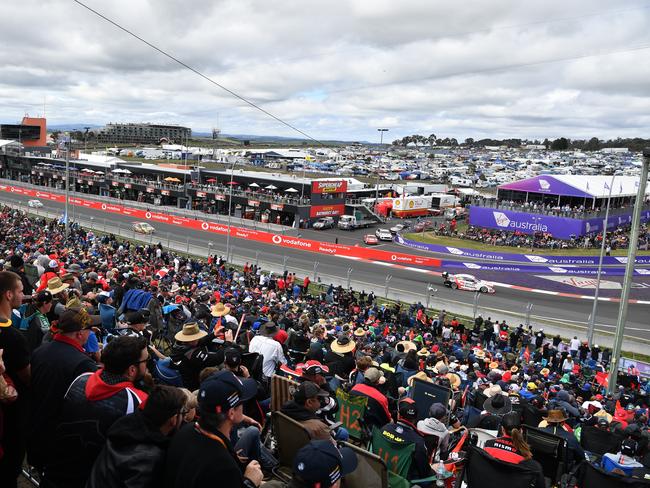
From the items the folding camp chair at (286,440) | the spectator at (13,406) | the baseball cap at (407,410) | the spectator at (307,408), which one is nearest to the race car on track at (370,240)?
the baseball cap at (407,410)

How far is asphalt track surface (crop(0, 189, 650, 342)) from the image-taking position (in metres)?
26.7

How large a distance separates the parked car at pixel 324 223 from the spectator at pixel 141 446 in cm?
5071

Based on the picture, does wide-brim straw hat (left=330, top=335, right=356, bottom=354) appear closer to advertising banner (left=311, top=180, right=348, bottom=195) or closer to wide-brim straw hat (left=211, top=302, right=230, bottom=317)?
wide-brim straw hat (left=211, top=302, right=230, bottom=317)

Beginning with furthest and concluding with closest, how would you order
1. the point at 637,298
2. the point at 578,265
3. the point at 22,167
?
the point at 22,167, the point at 578,265, the point at 637,298

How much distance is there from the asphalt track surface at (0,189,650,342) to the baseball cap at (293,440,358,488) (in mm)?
22899

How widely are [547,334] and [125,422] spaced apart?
23.9m

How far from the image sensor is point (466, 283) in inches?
1277

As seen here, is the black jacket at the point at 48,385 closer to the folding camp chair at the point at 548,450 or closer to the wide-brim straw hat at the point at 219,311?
the folding camp chair at the point at 548,450

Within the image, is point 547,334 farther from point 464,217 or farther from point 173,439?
point 464,217

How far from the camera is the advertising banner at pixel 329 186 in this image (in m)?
54.3

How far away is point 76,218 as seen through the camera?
150 ft

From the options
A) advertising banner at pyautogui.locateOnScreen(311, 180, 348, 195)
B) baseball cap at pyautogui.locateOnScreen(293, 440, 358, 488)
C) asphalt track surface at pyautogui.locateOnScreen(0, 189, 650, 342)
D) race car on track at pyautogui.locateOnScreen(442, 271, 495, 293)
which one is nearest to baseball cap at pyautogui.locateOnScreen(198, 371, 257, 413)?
baseball cap at pyautogui.locateOnScreen(293, 440, 358, 488)

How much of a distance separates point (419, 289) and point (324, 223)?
2434 cm

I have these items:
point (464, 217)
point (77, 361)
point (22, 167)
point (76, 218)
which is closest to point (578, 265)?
point (464, 217)
